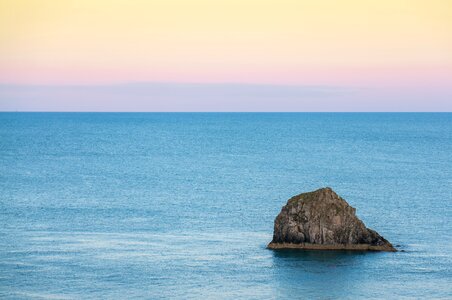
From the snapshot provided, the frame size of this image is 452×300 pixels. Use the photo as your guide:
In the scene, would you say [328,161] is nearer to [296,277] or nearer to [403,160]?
[403,160]

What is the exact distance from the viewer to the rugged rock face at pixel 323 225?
90.8 metres

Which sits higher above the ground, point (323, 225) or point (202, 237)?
point (323, 225)

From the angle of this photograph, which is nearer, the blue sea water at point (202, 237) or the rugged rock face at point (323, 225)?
the blue sea water at point (202, 237)

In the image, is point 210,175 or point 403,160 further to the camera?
point 403,160

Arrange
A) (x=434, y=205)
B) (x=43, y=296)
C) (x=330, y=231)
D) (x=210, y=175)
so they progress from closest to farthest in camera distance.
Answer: (x=43, y=296) < (x=330, y=231) < (x=434, y=205) < (x=210, y=175)

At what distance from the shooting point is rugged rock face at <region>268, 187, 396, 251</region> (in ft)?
298

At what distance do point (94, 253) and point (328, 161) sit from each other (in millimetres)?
108160

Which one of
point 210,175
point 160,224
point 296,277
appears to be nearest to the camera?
point 296,277

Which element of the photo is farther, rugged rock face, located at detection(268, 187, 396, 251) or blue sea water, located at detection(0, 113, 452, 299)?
rugged rock face, located at detection(268, 187, 396, 251)

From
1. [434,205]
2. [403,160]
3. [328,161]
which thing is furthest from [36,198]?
[403,160]

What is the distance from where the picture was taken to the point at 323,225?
91125mm

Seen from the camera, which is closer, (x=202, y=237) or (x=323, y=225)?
(x=323, y=225)

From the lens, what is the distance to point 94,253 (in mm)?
92500

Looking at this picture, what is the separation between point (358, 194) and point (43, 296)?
2753 inches
